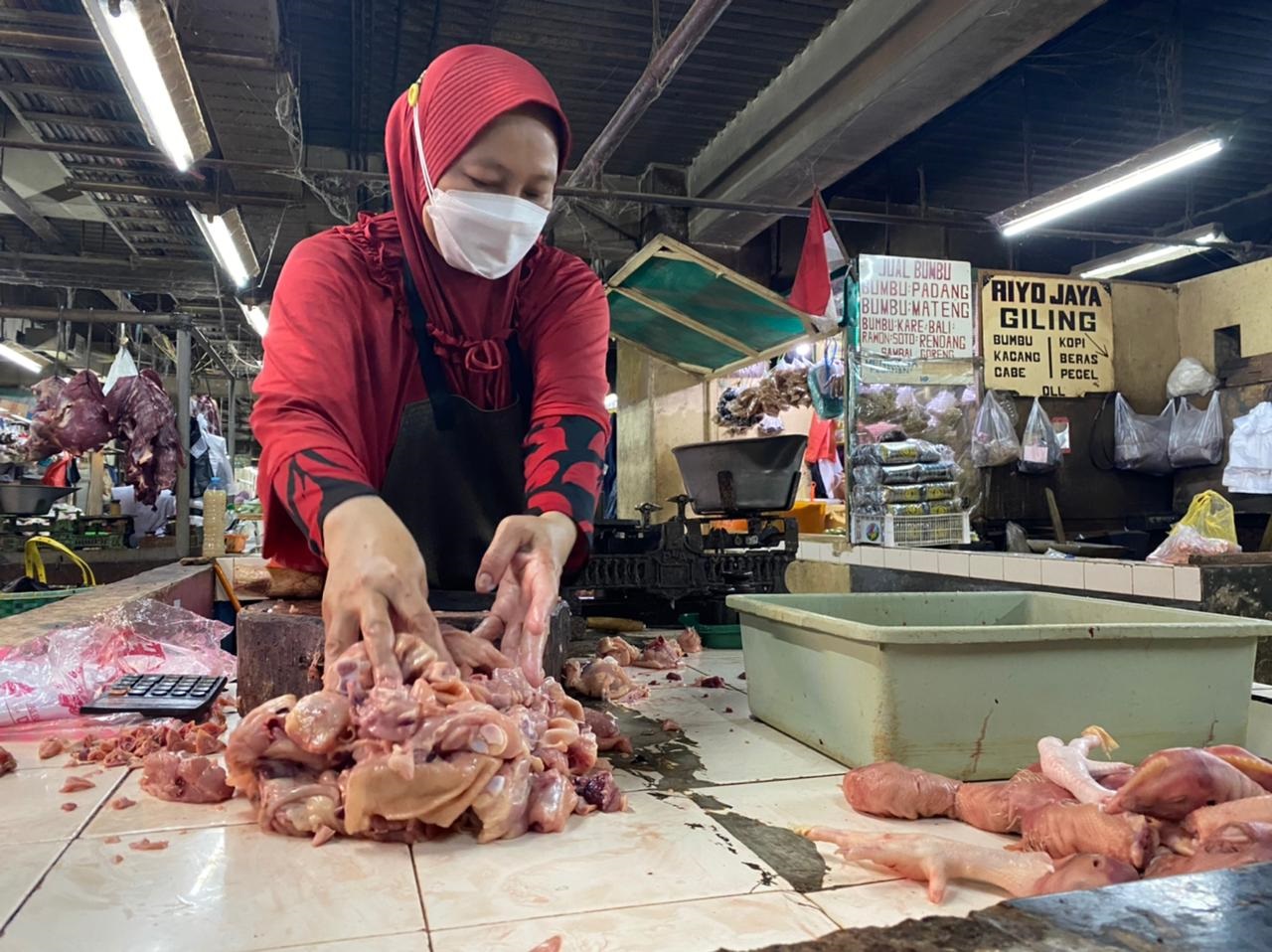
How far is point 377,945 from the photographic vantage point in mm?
1210

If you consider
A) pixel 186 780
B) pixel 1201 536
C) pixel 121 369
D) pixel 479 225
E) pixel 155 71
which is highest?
pixel 155 71

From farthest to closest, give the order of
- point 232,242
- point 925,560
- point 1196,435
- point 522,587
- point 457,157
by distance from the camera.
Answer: point 1196,435 < point 232,242 < point 925,560 < point 457,157 < point 522,587

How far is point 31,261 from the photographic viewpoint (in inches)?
381

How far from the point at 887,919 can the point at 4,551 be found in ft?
26.6

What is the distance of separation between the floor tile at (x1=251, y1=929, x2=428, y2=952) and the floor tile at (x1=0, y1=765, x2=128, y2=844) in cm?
72

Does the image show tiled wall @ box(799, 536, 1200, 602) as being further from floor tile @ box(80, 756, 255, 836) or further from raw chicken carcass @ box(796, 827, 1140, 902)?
floor tile @ box(80, 756, 255, 836)

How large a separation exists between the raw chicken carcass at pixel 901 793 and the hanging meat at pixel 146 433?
6659mm

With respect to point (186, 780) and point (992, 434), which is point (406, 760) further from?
point (992, 434)

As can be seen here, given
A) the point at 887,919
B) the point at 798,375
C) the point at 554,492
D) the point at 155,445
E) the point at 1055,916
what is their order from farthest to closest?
the point at 798,375 → the point at 155,445 → the point at 554,492 → the point at 887,919 → the point at 1055,916

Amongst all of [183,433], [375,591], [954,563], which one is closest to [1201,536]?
[954,563]

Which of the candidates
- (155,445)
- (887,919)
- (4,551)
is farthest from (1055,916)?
(4,551)

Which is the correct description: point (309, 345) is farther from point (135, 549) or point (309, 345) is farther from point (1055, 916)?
point (135, 549)

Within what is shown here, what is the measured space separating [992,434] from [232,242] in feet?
22.8

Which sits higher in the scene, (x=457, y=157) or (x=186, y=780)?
(x=457, y=157)
